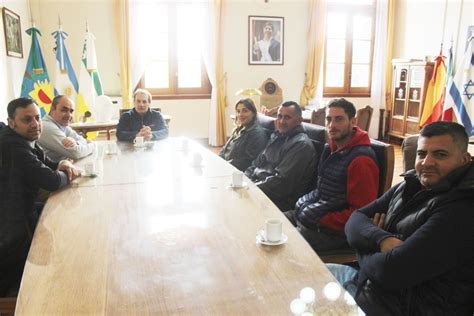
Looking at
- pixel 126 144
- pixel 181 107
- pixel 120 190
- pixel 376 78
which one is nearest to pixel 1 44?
pixel 126 144

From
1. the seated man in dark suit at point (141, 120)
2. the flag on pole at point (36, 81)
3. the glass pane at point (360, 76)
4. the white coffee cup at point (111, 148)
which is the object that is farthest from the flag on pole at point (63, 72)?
the glass pane at point (360, 76)

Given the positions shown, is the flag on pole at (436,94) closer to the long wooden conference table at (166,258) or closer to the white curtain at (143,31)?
the white curtain at (143,31)

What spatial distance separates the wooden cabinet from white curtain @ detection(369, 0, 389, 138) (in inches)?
9.6

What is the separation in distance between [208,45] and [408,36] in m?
3.50

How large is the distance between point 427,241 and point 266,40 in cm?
598

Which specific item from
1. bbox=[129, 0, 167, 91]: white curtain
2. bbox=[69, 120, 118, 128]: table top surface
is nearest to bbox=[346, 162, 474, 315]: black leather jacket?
bbox=[69, 120, 118, 128]: table top surface

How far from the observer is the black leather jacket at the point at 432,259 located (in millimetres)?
1228

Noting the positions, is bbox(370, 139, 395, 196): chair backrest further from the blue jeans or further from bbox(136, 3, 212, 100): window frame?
bbox(136, 3, 212, 100): window frame

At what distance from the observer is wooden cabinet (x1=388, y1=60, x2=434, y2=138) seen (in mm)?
6371

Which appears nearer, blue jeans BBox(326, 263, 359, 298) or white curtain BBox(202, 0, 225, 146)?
blue jeans BBox(326, 263, 359, 298)

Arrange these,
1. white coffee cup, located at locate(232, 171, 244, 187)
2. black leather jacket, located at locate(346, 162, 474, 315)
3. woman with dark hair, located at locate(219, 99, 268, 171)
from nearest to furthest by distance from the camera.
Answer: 1. black leather jacket, located at locate(346, 162, 474, 315)
2. white coffee cup, located at locate(232, 171, 244, 187)
3. woman with dark hair, located at locate(219, 99, 268, 171)

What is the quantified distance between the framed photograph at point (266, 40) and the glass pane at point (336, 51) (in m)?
0.93

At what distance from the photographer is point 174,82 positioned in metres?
6.64

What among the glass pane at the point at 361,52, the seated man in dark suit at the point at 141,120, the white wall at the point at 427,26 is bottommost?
the seated man in dark suit at the point at 141,120
